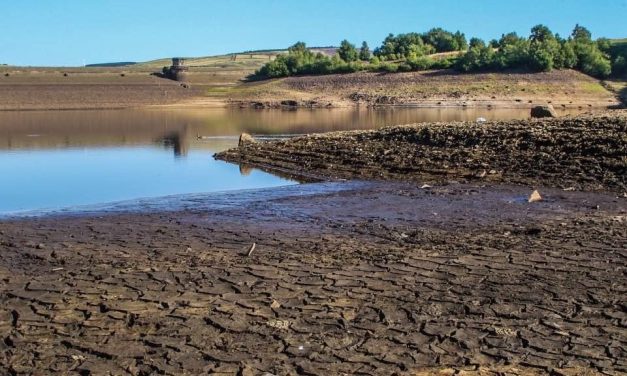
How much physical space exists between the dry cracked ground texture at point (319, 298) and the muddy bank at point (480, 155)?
471 cm

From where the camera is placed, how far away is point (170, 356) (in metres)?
5.32

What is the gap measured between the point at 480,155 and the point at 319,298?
1200 cm

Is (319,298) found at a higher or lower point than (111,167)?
higher

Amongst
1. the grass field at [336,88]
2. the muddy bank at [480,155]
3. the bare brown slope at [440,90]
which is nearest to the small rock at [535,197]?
the muddy bank at [480,155]

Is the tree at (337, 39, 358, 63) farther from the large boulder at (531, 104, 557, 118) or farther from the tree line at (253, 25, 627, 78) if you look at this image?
the large boulder at (531, 104, 557, 118)

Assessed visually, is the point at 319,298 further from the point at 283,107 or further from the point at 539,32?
the point at 539,32

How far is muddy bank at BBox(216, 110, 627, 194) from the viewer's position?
1542 cm

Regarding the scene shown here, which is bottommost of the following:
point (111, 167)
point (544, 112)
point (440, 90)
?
point (111, 167)

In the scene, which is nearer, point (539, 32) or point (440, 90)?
point (440, 90)

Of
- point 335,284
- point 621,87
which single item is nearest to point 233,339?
point 335,284

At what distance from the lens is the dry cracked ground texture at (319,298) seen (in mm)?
5270

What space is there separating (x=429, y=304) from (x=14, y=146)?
94.1 ft

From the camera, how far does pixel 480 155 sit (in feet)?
58.3

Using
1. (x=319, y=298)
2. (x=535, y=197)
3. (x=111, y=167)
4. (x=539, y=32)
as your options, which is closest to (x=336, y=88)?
(x=539, y=32)
